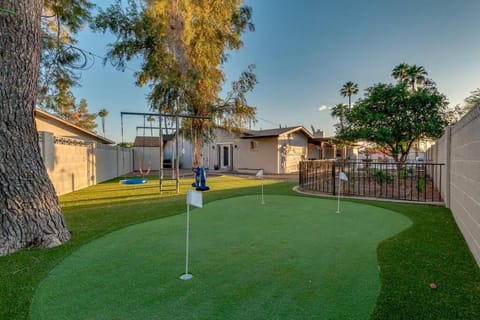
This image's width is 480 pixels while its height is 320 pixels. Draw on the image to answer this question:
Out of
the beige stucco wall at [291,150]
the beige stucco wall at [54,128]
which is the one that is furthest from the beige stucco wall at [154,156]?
the beige stucco wall at [291,150]

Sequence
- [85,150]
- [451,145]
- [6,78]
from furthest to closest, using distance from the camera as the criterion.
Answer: [85,150]
[451,145]
[6,78]

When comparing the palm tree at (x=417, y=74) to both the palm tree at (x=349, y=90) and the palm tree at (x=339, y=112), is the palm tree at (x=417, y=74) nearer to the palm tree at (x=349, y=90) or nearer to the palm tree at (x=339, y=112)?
the palm tree at (x=339, y=112)

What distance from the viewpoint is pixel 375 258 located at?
118 inches

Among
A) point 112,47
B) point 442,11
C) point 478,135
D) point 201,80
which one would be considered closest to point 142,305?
point 478,135

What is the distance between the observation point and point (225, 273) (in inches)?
103

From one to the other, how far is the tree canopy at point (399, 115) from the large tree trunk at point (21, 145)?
12.7 metres

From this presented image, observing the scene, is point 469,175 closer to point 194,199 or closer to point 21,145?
point 194,199

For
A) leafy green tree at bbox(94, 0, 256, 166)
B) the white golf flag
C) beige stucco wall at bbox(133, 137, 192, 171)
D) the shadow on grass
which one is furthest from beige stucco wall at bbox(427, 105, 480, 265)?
beige stucco wall at bbox(133, 137, 192, 171)

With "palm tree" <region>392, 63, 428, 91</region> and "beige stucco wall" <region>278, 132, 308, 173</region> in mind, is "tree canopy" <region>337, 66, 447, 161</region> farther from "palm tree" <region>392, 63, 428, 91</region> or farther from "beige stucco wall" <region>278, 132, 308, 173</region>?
"beige stucco wall" <region>278, 132, 308, 173</region>

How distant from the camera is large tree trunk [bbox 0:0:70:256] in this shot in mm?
3268

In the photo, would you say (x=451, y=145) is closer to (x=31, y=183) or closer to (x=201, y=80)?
(x=31, y=183)

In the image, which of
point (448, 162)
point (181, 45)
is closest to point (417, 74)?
point (448, 162)

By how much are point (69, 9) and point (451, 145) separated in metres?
10.9

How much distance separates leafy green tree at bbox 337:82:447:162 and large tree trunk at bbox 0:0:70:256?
499 inches
